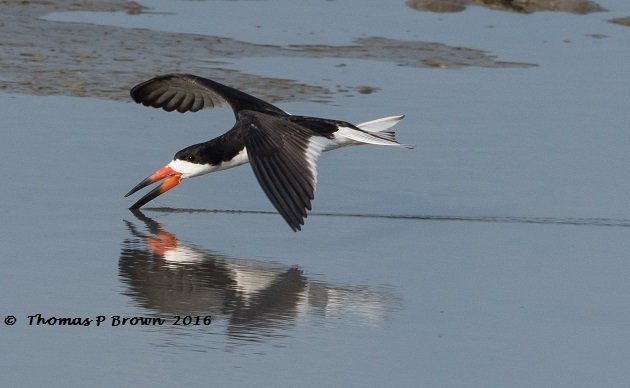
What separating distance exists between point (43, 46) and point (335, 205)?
4.51 m

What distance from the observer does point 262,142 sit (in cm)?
723

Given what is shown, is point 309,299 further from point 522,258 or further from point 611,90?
point 611,90

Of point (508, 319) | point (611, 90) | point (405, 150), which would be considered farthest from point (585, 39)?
point (508, 319)

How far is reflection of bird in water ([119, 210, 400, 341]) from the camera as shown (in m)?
6.00

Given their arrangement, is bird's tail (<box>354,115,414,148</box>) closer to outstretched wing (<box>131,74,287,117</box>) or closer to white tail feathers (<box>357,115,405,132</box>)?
white tail feathers (<box>357,115,405,132</box>)

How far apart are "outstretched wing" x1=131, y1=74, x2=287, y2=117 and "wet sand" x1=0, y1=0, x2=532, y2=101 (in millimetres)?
1364

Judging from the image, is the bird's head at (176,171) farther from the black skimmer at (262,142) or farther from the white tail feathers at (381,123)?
the white tail feathers at (381,123)

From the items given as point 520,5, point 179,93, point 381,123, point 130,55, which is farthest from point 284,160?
point 520,5

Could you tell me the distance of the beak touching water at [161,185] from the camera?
777 centimetres

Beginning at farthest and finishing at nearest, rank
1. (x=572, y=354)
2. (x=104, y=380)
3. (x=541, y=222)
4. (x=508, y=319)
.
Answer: (x=541, y=222) → (x=508, y=319) → (x=572, y=354) → (x=104, y=380)

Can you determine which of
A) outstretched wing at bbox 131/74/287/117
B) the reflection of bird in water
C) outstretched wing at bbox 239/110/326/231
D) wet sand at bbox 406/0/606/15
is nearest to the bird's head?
outstretched wing at bbox 239/110/326/231

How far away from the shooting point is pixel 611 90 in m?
11.1

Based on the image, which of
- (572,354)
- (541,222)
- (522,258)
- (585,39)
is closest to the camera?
(572,354)

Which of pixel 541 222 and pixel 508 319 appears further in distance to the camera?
pixel 541 222
